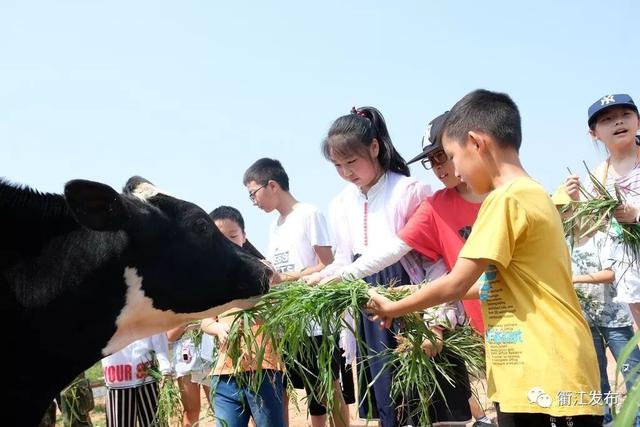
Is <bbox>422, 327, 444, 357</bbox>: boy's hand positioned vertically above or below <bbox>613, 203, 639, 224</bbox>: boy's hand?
below

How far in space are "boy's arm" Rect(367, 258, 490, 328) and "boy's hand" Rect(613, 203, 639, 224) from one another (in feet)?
5.08

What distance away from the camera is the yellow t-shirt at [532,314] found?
2.94 m

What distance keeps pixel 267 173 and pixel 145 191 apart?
7.95 ft

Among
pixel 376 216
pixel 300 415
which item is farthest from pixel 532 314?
pixel 300 415

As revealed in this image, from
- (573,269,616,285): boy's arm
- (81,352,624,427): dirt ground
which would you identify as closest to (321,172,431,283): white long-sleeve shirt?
(573,269,616,285): boy's arm

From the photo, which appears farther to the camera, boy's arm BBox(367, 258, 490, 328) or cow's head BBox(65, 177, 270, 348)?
cow's head BBox(65, 177, 270, 348)

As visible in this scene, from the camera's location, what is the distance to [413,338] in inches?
151

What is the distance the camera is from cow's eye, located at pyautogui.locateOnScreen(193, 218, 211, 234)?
13.0 feet

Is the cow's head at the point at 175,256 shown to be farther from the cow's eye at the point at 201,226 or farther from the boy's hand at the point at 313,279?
the boy's hand at the point at 313,279

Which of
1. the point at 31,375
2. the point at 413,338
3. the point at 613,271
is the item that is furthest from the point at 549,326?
the point at 613,271

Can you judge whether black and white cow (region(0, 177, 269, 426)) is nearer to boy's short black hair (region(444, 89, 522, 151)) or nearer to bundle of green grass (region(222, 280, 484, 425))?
bundle of green grass (region(222, 280, 484, 425))

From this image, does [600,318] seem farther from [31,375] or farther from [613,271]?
[31,375]

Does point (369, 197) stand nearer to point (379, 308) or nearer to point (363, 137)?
point (363, 137)

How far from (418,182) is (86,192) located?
2.04 meters
